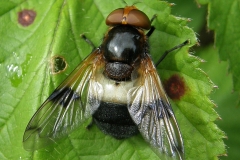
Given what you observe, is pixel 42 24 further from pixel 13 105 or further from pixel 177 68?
pixel 177 68

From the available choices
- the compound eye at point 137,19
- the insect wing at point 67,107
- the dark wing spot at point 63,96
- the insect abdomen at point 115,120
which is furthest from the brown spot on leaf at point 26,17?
the insect abdomen at point 115,120

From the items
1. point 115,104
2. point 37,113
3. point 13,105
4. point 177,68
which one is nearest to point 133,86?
point 115,104

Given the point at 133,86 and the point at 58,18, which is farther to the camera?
the point at 58,18

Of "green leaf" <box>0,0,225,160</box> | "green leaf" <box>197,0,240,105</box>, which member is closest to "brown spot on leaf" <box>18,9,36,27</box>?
"green leaf" <box>0,0,225,160</box>

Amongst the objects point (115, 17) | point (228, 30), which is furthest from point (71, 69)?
point (228, 30)

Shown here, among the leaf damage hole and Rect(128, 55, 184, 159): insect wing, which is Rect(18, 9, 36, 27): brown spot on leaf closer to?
the leaf damage hole

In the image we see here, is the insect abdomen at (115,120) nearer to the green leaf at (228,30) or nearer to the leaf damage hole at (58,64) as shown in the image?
the leaf damage hole at (58,64)
